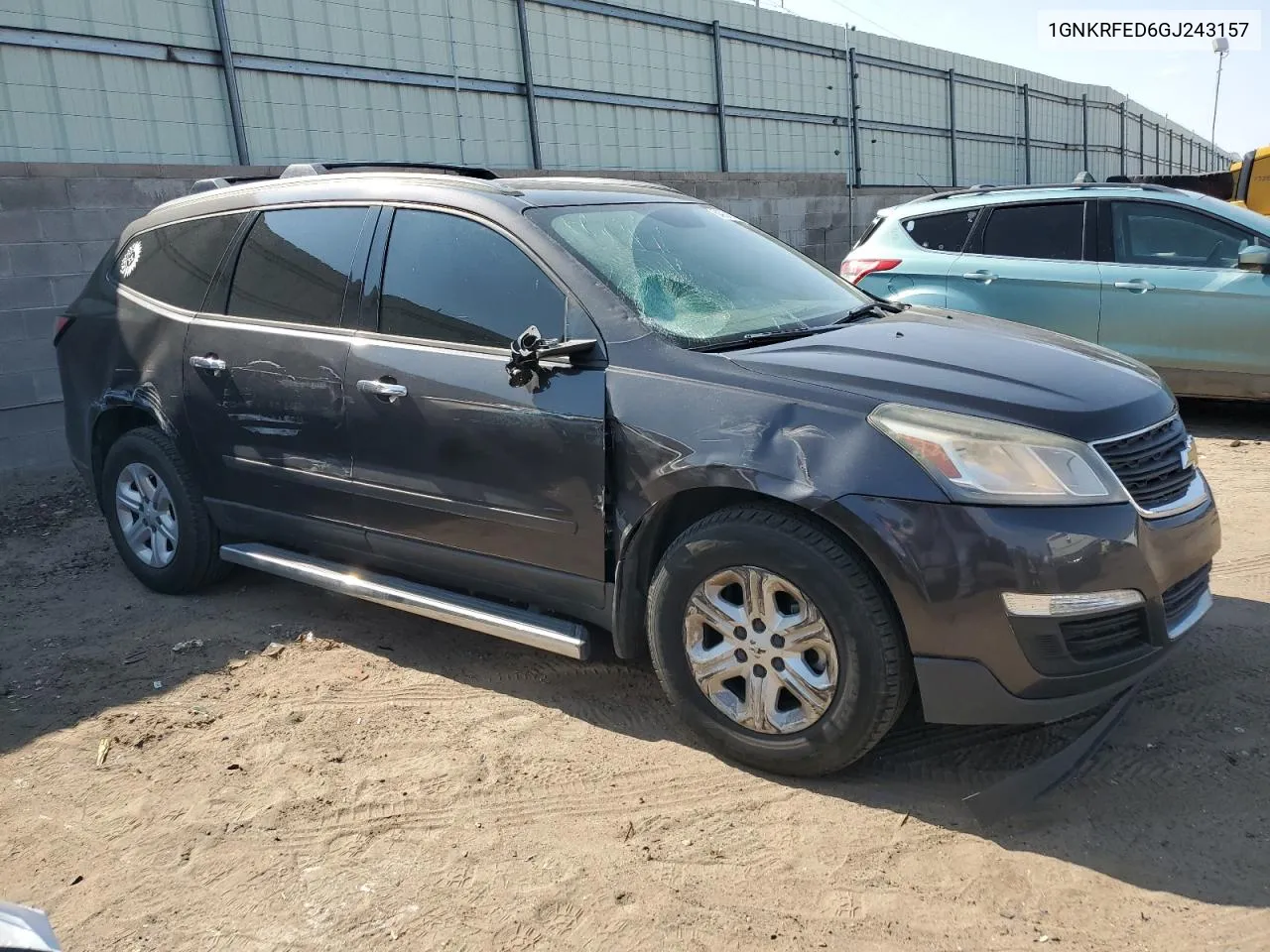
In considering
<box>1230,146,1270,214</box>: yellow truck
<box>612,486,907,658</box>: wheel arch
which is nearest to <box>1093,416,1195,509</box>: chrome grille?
<box>612,486,907,658</box>: wheel arch

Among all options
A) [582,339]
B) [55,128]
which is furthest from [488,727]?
[55,128]

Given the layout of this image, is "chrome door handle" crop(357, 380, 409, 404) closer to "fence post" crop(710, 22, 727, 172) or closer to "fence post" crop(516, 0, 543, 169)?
"fence post" crop(516, 0, 543, 169)

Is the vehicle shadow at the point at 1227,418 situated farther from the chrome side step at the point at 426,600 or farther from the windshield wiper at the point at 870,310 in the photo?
the chrome side step at the point at 426,600

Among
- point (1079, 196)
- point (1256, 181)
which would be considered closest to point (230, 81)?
point (1079, 196)

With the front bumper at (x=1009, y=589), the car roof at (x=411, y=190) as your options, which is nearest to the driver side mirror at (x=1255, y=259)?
the car roof at (x=411, y=190)

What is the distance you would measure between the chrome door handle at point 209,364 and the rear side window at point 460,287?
0.93 meters

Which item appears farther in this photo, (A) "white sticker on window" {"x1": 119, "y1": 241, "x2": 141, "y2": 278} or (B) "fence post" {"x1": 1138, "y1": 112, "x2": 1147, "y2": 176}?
(B) "fence post" {"x1": 1138, "y1": 112, "x2": 1147, "y2": 176}

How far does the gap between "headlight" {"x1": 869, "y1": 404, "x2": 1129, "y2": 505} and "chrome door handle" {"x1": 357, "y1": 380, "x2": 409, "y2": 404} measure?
69.0 inches

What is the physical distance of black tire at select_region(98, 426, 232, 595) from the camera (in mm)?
4750

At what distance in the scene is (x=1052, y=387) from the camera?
314 centimetres

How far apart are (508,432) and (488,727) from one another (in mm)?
1021

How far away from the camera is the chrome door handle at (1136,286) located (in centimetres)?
728

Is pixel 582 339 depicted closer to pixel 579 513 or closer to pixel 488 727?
pixel 579 513

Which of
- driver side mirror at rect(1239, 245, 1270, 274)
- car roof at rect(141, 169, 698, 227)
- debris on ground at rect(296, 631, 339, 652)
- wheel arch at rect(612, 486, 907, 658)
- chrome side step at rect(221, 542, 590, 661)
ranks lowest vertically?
debris on ground at rect(296, 631, 339, 652)
